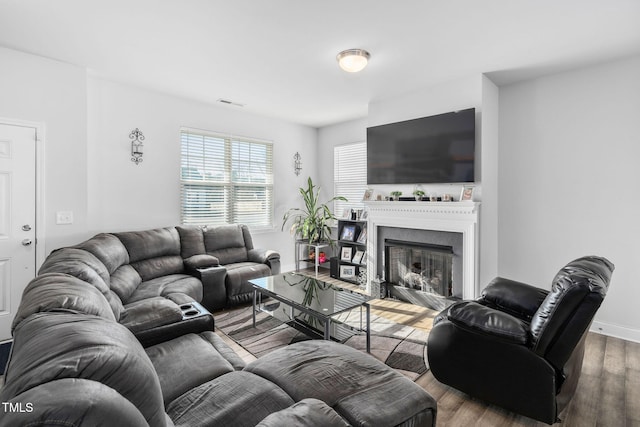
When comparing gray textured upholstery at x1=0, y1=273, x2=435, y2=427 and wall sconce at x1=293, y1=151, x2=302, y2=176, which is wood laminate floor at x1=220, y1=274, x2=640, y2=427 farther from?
wall sconce at x1=293, y1=151, x2=302, y2=176

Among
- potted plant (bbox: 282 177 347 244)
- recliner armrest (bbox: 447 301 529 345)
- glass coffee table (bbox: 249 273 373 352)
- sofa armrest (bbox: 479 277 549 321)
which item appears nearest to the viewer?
recliner armrest (bbox: 447 301 529 345)

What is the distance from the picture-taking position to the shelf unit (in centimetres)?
527

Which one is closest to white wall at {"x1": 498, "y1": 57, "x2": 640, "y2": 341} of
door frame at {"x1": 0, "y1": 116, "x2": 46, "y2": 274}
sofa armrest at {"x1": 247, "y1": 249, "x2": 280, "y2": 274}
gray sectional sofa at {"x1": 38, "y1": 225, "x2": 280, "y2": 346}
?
sofa armrest at {"x1": 247, "y1": 249, "x2": 280, "y2": 274}

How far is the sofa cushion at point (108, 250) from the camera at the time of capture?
2873 millimetres

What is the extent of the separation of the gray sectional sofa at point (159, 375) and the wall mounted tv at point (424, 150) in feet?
8.87

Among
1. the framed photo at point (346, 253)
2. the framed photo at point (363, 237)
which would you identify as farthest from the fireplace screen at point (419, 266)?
the framed photo at point (346, 253)

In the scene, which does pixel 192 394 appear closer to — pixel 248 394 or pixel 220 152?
pixel 248 394

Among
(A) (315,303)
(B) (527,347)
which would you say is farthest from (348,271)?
(B) (527,347)

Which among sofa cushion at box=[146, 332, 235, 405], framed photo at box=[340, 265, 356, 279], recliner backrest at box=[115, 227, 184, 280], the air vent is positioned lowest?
framed photo at box=[340, 265, 356, 279]

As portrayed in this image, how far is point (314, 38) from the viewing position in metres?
2.79

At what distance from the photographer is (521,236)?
3775 millimetres

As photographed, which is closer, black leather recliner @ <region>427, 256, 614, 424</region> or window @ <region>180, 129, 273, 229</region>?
black leather recliner @ <region>427, 256, 614, 424</region>

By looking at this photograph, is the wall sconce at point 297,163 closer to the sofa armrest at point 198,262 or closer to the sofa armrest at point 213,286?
the sofa armrest at point 198,262

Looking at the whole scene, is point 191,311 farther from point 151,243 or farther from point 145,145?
point 145,145
